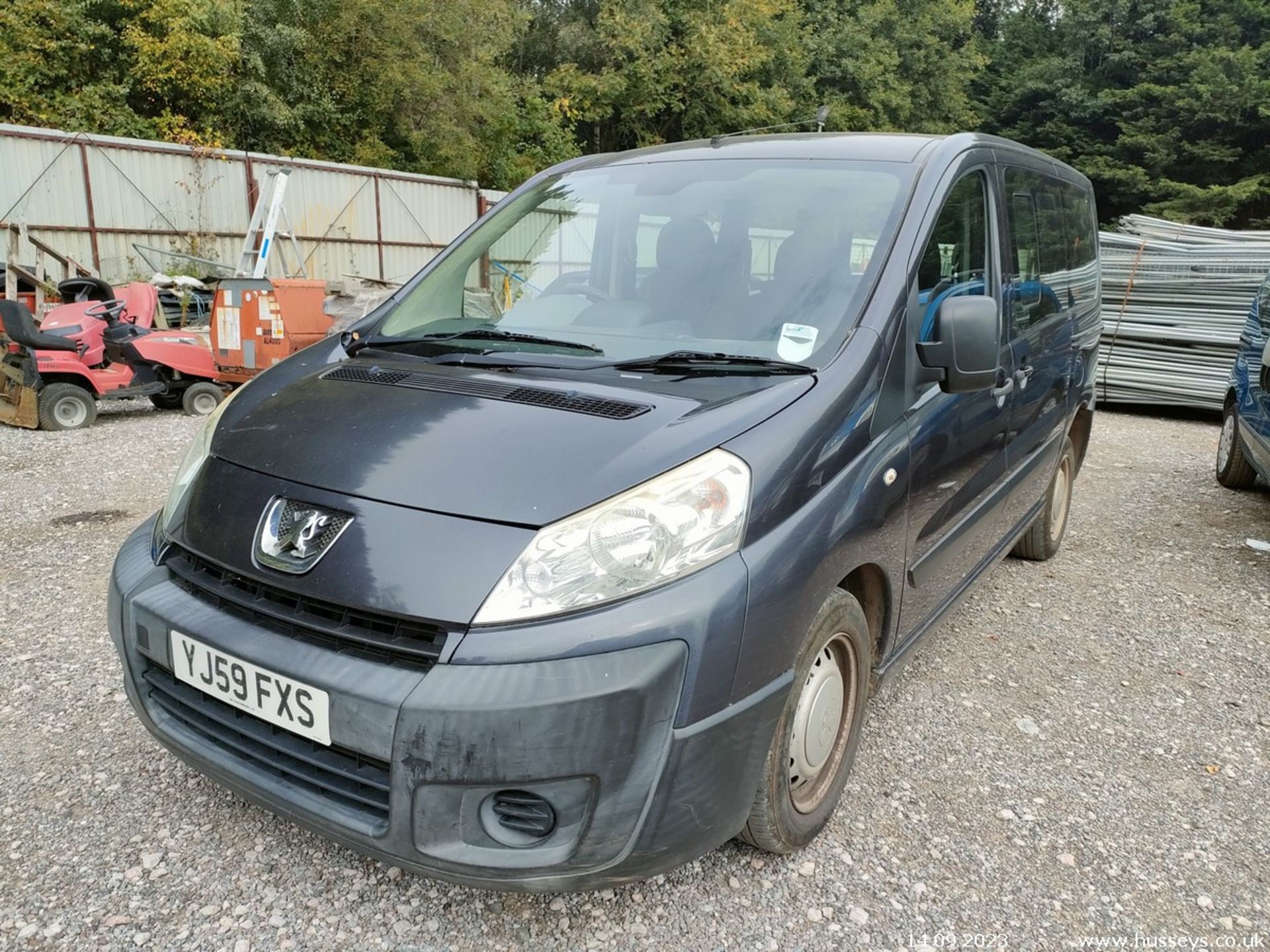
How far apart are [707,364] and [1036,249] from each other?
6.48 feet

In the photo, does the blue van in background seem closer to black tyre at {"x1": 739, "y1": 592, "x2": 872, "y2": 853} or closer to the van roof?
the van roof

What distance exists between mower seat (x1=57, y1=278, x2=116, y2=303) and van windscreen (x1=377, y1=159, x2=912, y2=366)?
6374 mm

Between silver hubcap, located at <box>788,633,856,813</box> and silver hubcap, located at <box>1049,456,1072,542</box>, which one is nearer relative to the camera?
silver hubcap, located at <box>788,633,856,813</box>

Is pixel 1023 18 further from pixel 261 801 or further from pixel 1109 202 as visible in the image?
pixel 261 801

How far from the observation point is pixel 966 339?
229cm

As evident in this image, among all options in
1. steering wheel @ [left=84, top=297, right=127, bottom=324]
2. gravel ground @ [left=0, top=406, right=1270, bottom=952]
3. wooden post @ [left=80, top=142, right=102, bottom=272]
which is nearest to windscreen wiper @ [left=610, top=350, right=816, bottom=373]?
gravel ground @ [left=0, top=406, right=1270, bottom=952]

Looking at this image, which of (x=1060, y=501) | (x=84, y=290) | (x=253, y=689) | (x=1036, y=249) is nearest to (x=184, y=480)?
(x=253, y=689)

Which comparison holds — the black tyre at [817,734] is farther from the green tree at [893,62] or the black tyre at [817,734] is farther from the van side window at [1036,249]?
the green tree at [893,62]

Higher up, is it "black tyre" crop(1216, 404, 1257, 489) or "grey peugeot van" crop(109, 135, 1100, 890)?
"grey peugeot van" crop(109, 135, 1100, 890)

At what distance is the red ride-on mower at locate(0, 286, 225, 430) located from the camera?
6.89 m

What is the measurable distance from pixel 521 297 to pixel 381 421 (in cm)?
88

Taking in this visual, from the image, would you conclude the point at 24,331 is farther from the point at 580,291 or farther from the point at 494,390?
the point at 494,390

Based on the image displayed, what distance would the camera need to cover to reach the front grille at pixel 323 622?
1.66 metres

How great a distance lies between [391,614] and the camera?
166cm
